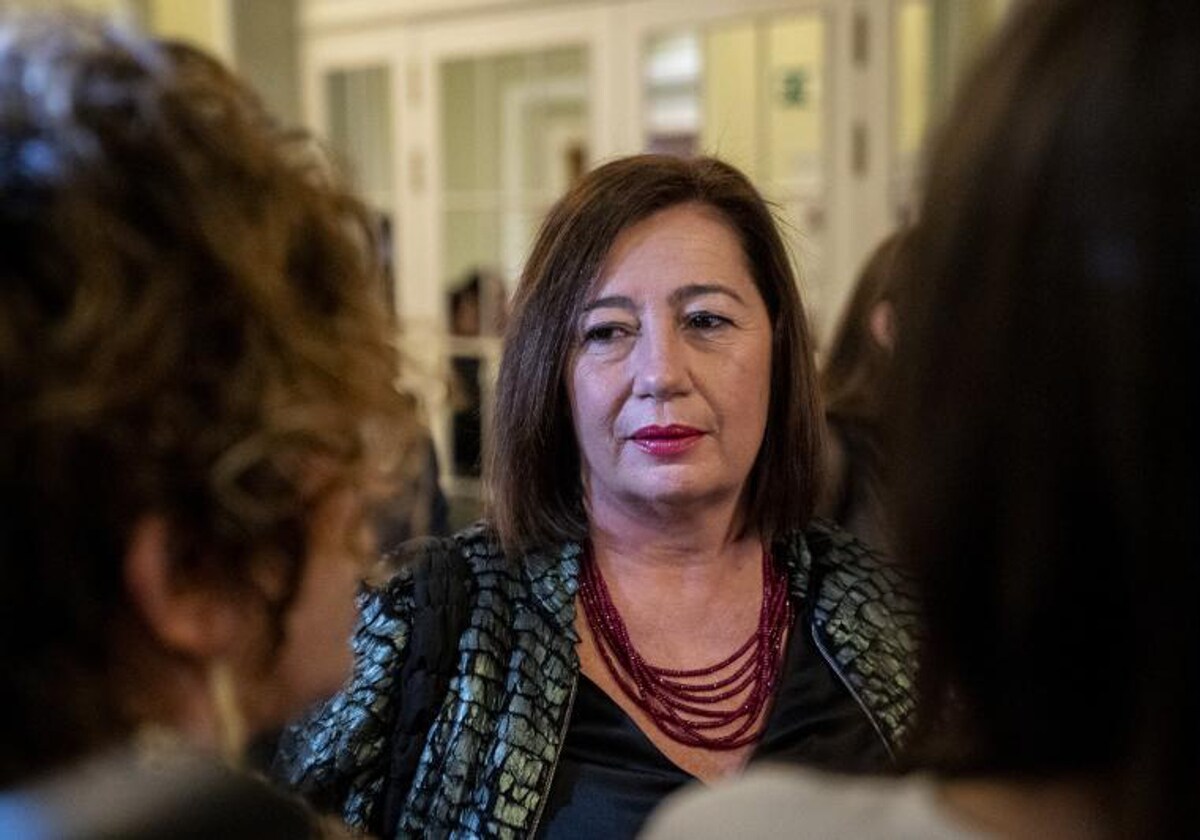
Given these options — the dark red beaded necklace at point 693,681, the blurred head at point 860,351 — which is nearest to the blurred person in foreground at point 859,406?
the blurred head at point 860,351

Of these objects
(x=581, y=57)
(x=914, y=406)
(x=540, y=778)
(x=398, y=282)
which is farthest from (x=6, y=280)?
(x=398, y=282)

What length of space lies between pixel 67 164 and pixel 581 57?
4015 mm

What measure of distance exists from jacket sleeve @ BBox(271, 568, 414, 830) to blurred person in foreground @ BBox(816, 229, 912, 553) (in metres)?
0.87

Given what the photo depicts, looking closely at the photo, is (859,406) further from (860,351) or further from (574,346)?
(574,346)

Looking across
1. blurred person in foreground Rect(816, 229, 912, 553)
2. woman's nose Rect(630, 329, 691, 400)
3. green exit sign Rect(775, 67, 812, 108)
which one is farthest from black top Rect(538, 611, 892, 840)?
green exit sign Rect(775, 67, 812, 108)

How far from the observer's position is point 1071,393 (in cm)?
58

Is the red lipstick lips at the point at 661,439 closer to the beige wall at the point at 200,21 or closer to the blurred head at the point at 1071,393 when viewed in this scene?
the blurred head at the point at 1071,393

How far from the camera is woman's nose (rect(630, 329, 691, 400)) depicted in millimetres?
1468

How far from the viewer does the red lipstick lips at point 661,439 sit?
1472 mm

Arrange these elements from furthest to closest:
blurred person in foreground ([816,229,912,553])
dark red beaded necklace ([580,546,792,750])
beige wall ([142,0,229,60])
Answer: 1. beige wall ([142,0,229,60])
2. blurred person in foreground ([816,229,912,553])
3. dark red beaded necklace ([580,546,792,750])

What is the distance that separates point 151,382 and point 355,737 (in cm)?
75

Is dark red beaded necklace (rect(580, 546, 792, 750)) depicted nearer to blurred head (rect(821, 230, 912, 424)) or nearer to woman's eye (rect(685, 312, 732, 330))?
woman's eye (rect(685, 312, 732, 330))

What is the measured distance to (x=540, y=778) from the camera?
1313 mm

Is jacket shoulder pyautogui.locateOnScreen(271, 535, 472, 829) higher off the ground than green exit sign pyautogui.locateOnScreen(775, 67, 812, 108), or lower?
lower
